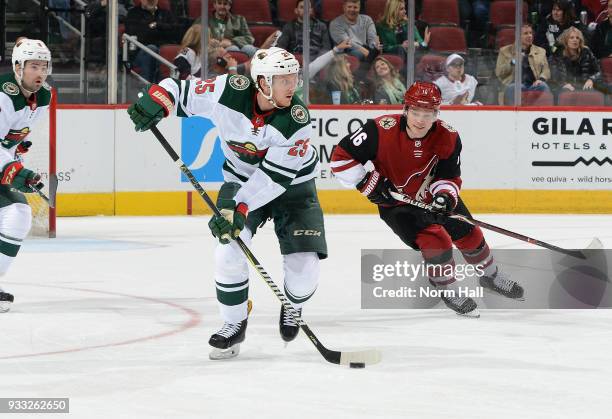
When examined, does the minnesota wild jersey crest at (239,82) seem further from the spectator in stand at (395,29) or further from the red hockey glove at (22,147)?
the spectator in stand at (395,29)

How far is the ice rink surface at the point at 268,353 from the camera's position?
11.7 feet

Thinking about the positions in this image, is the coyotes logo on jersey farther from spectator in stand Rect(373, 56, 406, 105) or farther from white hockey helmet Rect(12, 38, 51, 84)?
spectator in stand Rect(373, 56, 406, 105)

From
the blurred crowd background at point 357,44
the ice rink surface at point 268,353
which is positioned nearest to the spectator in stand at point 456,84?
the blurred crowd background at point 357,44

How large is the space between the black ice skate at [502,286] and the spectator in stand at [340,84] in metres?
4.76

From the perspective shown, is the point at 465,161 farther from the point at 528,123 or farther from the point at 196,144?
the point at 196,144

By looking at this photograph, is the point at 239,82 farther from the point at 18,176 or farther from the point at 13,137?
the point at 13,137

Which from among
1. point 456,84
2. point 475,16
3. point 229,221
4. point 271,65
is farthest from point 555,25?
point 229,221

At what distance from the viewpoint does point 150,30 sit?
33.1ft

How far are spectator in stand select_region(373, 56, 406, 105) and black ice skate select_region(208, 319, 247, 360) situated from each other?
6205mm

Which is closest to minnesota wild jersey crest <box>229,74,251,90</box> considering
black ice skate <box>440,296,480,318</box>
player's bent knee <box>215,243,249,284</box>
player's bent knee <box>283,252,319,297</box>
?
player's bent knee <box>215,243,249,284</box>

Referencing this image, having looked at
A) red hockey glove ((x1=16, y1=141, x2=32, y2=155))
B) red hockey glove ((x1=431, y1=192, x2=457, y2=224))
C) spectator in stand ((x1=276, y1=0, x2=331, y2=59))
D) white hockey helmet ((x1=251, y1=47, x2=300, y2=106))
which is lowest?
red hockey glove ((x1=431, y1=192, x2=457, y2=224))

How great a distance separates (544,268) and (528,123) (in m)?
4.01

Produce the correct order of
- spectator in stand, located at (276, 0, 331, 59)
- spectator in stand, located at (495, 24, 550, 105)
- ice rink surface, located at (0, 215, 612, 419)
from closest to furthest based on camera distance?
ice rink surface, located at (0, 215, 612, 419) < spectator in stand, located at (276, 0, 331, 59) < spectator in stand, located at (495, 24, 550, 105)

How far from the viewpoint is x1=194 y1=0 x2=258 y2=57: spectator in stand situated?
399 inches
